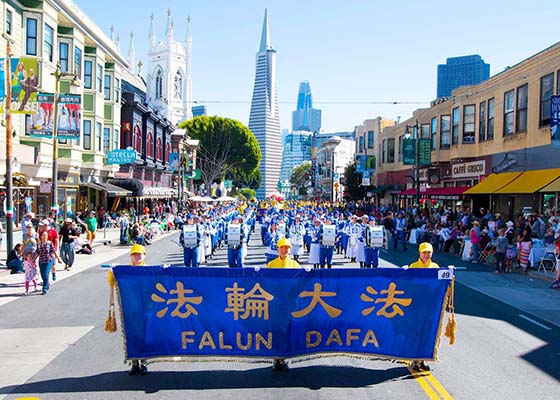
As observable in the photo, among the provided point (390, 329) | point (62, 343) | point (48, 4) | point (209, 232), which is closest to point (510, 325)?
point (390, 329)

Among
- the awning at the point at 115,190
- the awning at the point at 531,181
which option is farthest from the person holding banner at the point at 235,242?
the awning at the point at 115,190

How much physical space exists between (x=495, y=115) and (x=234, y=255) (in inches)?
791

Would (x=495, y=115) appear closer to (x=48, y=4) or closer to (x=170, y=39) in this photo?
(x=48, y=4)

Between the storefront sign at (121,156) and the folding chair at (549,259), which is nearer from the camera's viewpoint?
the folding chair at (549,259)

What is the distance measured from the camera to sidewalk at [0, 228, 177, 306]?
13.2 metres

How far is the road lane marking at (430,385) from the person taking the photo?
635 cm

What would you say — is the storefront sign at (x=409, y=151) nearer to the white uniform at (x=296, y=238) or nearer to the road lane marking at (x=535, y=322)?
the white uniform at (x=296, y=238)

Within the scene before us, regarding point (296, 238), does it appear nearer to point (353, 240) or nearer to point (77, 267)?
point (353, 240)

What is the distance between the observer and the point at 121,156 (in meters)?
33.2

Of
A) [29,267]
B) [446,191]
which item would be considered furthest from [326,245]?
[446,191]

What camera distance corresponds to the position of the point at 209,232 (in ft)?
66.0

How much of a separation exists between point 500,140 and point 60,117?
21706mm

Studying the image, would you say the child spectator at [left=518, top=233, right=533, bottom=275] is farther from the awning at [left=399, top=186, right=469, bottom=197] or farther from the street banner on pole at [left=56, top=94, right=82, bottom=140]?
the street banner on pole at [left=56, top=94, right=82, bottom=140]

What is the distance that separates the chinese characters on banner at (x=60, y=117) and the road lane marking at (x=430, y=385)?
1740cm
